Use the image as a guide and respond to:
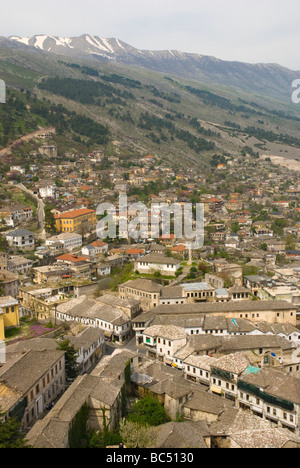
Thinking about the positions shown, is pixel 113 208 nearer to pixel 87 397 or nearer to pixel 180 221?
pixel 180 221

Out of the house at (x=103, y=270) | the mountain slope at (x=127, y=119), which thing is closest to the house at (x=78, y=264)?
the house at (x=103, y=270)

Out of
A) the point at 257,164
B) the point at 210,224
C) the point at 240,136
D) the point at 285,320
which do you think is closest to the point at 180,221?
the point at 210,224

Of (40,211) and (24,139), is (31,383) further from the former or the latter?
(24,139)

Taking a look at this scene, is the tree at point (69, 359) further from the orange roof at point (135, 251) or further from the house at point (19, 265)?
the orange roof at point (135, 251)

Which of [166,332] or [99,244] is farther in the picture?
[99,244]

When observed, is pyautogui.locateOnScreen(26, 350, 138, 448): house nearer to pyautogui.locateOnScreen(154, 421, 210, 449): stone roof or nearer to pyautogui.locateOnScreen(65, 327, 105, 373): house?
pyautogui.locateOnScreen(154, 421, 210, 449): stone roof

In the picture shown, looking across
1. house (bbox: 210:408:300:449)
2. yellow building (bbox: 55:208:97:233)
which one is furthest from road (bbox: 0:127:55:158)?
house (bbox: 210:408:300:449)

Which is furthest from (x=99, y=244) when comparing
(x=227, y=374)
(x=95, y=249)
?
(x=227, y=374)
